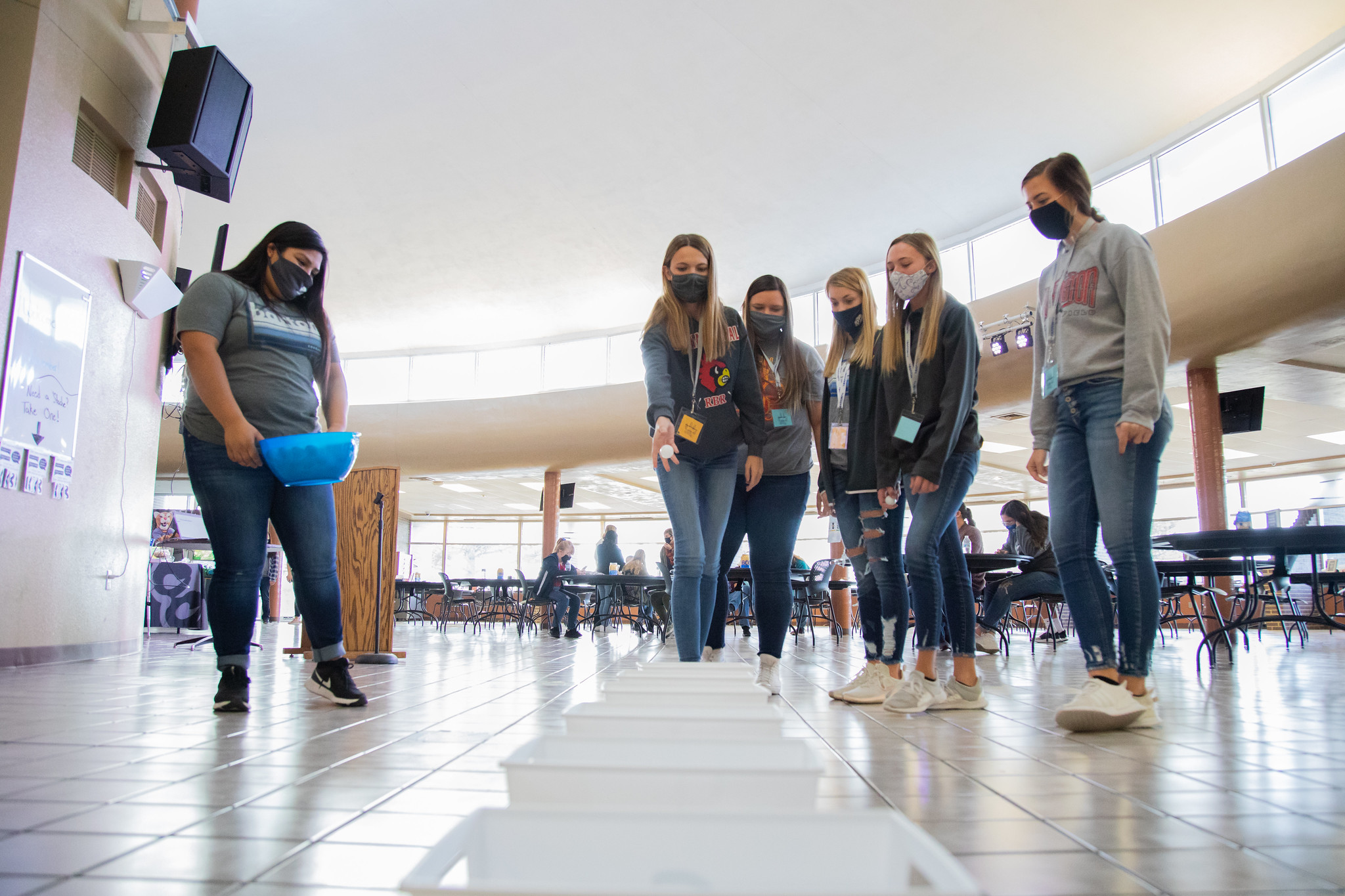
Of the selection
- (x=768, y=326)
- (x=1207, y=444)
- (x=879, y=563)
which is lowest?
(x=879, y=563)

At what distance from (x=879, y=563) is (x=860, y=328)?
0.73m

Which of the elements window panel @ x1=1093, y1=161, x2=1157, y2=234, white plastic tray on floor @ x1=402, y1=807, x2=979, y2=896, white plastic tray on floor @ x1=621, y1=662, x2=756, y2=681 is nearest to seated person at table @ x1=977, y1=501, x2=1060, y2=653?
window panel @ x1=1093, y1=161, x2=1157, y2=234

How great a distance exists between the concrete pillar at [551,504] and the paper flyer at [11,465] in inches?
378

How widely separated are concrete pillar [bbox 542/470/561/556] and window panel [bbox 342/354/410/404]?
2987 millimetres

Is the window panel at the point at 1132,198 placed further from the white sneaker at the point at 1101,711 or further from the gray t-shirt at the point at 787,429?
the white sneaker at the point at 1101,711

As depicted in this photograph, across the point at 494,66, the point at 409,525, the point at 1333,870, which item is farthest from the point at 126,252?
the point at 409,525

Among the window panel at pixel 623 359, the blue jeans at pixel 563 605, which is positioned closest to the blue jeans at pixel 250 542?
the blue jeans at pixel 563 605

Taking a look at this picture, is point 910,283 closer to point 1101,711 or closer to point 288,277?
point 1101,711

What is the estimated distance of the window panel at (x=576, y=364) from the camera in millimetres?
13180

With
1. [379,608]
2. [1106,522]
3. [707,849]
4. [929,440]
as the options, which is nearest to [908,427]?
[929,440]

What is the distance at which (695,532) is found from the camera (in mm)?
2406

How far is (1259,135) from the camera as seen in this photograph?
22.7ft

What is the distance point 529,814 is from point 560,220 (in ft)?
33.2

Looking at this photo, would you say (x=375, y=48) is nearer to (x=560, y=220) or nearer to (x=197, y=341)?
(x=560, y=220)
